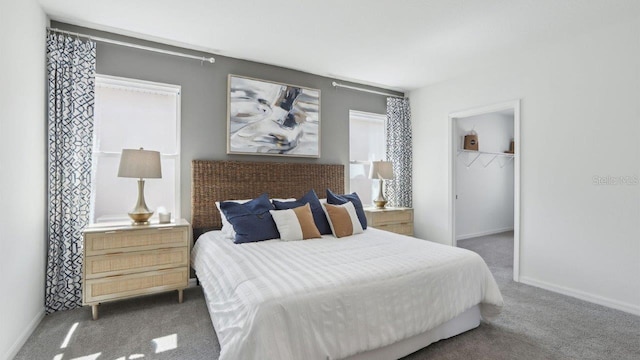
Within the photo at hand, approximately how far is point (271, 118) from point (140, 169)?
163 centimetres

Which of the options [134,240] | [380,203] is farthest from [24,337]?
[380,203]

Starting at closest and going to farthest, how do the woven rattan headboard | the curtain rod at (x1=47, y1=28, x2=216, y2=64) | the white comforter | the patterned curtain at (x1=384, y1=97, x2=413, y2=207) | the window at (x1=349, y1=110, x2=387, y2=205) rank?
the white comforter → the curtain rod at (x1=47, y1=28, x2=216, y2=64) → the woven rattan headboard → the window at (x1=349, y1=110, x2=387, y2=205) → the patterned curtain at (x1=384, y1=97, x2=413, y2=207)

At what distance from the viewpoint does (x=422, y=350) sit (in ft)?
6.95

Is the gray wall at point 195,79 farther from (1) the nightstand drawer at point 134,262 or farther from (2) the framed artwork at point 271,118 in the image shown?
Answer: (1) the nightstand drawer at point 134,262

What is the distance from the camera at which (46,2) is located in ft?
8.39

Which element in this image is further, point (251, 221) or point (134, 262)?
point (251, 221)

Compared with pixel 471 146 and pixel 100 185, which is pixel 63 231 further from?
pixel 471 146

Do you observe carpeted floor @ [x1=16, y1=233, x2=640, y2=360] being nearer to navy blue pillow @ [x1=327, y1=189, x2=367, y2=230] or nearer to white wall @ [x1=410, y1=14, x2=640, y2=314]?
white wall @ [x1=410, y1=14, x2=640, y2=314]

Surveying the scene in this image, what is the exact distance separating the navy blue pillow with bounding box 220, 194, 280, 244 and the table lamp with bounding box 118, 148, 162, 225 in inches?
28.0

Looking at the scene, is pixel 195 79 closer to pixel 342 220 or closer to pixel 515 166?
pixel 342 220

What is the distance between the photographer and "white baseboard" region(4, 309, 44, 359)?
2.01 meters

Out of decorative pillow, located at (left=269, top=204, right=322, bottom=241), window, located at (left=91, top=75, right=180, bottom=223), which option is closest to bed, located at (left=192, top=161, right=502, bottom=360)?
decorative pillow, located at (left=269, top=204, right=322, bottom=241)

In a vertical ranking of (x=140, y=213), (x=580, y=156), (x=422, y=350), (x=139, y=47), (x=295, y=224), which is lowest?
(x=422, y=350)

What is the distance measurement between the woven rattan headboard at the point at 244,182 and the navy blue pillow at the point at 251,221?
449mm
